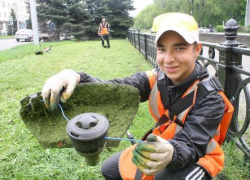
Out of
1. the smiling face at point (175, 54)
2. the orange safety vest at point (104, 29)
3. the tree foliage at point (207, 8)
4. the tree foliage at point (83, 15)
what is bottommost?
Answer: the smiling face at point (175, 54)

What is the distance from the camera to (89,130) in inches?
50.9

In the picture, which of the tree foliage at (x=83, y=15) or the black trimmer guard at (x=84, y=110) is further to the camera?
the tree foliage at (x=83, y=15)

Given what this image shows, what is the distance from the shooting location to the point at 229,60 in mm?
2734

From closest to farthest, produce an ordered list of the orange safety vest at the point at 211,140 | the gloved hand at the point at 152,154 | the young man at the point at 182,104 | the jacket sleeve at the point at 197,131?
the gloved hand at the point at 152,154
the jacket sleeve at the point at 197,131
the young man at the point at 182,104
the orange safety vest at the point at 211,140

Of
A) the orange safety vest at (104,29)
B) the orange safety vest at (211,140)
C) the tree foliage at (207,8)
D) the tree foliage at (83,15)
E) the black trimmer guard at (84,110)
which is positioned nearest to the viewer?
the orange safety vest at (211,140)

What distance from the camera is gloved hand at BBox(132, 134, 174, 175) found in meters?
1.22

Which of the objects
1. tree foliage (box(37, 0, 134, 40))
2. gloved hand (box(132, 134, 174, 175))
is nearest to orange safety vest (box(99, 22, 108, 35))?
tree foliage (box(37, 0, 134, 40))

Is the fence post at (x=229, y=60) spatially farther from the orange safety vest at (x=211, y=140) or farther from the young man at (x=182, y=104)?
the orange safety vest at (x=211, y=140)

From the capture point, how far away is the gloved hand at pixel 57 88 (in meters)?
1.68

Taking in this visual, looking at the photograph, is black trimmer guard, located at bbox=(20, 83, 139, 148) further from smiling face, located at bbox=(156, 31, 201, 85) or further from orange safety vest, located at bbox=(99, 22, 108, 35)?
orange safety vest, located at bbox=(99, 22, 108, 35)

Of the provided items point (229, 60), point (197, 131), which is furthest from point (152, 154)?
point (229, 60)

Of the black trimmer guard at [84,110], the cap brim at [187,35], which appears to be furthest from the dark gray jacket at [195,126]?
the black trimmer guard at [84,110]

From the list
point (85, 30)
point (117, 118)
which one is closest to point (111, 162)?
point (117, 118)

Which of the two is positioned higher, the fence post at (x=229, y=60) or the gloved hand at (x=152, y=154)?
the fence post at (x=229, y=60)
